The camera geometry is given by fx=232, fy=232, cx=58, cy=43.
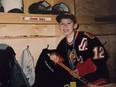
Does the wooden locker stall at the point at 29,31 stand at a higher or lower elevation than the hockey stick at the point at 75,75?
higher

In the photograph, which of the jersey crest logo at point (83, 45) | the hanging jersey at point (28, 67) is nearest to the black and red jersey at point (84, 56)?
the jersey crest logo at point (83, 45)

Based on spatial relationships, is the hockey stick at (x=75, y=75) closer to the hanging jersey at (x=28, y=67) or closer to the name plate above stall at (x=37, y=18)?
the hanging jersey at (x=28, y=67)

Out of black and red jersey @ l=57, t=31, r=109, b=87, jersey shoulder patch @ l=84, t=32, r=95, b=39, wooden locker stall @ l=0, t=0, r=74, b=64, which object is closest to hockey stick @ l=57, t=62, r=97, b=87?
black and red jersey @ l=57, t=31, r=109, b=87

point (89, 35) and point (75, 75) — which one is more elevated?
point (89, 35)

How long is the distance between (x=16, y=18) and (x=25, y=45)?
0.71ft

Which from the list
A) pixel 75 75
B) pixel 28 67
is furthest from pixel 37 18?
pixel 75 75

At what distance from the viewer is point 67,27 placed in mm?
1762

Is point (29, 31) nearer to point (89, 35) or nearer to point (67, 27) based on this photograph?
point (67, 27)

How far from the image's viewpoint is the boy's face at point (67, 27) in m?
1.76

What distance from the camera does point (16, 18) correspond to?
1.62 m

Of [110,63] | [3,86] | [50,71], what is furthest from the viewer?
[110,63]

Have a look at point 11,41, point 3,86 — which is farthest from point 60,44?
point 3,86

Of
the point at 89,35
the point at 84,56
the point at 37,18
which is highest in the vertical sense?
the point at 37,18

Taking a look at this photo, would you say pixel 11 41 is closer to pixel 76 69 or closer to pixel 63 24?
pixel 63 24
